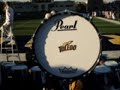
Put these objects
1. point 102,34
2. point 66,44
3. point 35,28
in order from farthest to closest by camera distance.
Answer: point 35,28 < point 102,34 < point 66,44

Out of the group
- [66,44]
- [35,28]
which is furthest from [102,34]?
[35,28]

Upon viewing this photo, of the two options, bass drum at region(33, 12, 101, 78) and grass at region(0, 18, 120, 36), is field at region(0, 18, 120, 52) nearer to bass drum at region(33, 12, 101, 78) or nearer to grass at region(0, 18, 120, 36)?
grass at region(0, 18, 120, 36)

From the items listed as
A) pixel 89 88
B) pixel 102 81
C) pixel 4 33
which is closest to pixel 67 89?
pixel 89 88

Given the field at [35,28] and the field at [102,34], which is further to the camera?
the field at [35,28]

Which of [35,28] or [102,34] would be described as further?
[35,28]

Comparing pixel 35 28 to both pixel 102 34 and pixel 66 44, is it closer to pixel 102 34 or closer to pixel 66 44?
pixel 102 34

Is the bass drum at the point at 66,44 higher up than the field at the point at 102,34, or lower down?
higher up

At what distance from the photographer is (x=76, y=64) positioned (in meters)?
6.67

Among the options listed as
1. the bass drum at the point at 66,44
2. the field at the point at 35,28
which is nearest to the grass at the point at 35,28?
the field at the point at 35,28

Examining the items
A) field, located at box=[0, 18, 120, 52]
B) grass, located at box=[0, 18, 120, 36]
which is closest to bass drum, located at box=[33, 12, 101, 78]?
field, located at box=[0, 18, 120, 52]

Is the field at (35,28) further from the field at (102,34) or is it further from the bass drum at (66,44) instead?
the bass drum at (66,44)

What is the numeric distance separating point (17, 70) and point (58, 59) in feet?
7.13

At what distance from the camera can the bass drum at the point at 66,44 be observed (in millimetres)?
6617

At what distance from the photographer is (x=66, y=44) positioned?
659 cm
